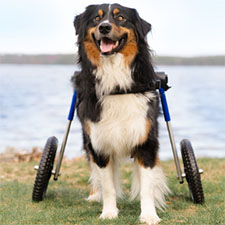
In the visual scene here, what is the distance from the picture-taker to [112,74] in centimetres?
393

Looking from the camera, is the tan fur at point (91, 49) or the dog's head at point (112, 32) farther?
the tan fur at point (91, 49)

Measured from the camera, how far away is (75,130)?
474 inches

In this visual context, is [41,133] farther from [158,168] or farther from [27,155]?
[158,168]

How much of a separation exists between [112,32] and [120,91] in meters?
0.59

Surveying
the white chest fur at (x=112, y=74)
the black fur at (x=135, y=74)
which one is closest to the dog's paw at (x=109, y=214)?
the black fur at (x=135, y=74)

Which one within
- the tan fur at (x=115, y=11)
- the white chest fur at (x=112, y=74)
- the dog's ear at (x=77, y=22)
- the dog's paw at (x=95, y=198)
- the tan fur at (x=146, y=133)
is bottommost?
the dog's paw at (x=95, y=198)

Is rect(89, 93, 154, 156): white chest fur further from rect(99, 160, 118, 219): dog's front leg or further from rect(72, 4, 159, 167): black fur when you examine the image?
rect(99, 160, 118, 219): dog's front leg

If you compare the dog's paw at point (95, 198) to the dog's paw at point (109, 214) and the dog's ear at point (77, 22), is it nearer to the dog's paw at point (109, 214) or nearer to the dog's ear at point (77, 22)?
the dog's paw at point (109, 214)

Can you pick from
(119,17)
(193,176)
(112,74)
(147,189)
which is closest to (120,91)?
(112,74)

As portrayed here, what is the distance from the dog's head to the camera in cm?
378

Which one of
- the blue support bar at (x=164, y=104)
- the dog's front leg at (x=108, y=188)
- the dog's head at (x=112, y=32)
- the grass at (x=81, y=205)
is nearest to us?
the dog's head at (x=112, y=32)

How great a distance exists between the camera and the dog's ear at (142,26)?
3.90 m

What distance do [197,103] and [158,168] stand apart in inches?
613

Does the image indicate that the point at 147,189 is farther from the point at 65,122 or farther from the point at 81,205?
the point at 65,122
